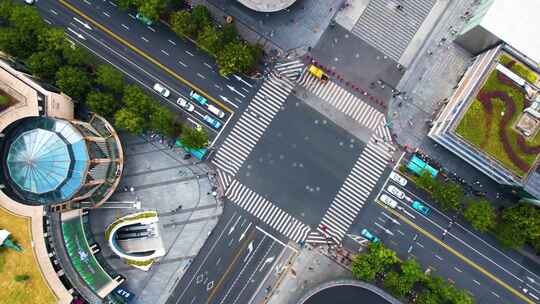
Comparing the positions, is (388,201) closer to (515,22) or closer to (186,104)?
(515,22)

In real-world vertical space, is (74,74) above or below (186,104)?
below

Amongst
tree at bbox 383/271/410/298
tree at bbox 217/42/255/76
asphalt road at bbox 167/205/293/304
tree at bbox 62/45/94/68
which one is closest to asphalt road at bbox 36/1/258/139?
tree at bbox 62/45/94/68

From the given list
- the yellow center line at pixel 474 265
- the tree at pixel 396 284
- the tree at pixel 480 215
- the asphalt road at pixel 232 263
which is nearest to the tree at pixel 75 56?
the asphalt road at pixel 232 263

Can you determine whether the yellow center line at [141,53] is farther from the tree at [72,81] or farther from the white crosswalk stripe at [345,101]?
the white crosswalk stripe at [345,101]

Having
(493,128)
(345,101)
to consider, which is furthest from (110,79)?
(493,128)

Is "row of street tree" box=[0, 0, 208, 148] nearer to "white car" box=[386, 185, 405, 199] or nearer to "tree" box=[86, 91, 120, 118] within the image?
"tree" box=[86, 91, 120, 118]

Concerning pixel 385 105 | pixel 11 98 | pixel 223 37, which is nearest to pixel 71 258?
pixel 11 98

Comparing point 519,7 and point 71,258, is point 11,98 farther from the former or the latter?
point 519,7
